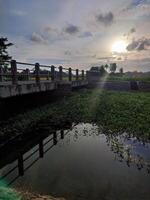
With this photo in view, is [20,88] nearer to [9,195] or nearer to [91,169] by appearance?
[91,169]

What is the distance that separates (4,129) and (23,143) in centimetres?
273

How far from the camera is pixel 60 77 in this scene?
25.7 metres

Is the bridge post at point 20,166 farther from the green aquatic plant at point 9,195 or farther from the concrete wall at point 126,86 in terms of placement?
the concrete wall at point 126,86

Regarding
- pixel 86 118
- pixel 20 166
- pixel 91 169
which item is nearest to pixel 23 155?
pixel 20 166

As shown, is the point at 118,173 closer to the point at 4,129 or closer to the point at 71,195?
the point at 71,195

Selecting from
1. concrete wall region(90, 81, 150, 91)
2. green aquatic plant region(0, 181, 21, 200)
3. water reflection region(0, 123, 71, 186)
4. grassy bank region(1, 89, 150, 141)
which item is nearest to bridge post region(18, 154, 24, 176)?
water reflection region(0, 123, 71, 186)

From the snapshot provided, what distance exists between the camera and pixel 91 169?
8.30 meters

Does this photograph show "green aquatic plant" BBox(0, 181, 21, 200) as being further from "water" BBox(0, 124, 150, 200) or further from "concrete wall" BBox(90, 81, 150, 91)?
"concrete wall" BBox(90, 81, 150, 91)

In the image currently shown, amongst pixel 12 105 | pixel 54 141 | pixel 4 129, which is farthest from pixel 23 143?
pixel 12 105

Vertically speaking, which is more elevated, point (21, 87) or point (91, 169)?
point (21, 87)

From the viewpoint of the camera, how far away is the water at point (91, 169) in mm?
6758

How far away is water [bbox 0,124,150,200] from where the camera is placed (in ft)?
22.2

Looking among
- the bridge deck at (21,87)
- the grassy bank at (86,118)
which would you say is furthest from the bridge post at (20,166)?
the bridge deck at (21,87)

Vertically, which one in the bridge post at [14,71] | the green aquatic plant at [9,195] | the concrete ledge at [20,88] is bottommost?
the green aquatic plant at [9,195]
